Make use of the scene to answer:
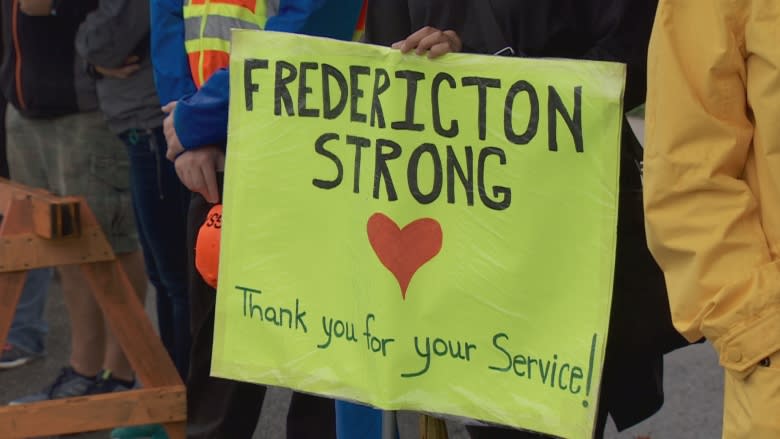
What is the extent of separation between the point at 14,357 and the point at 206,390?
85.5 inches

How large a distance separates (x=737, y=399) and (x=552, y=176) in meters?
0.56

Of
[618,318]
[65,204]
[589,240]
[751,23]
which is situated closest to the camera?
[751,23]

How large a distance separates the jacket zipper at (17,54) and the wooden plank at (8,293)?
110 cm

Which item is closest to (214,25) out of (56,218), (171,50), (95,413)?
(171,50)

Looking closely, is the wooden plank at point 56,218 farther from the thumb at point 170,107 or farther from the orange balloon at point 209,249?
the orange balloon at point 209,249

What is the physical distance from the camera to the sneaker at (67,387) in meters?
4.66

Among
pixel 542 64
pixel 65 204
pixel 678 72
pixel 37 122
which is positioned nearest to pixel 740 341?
pixel 678 72

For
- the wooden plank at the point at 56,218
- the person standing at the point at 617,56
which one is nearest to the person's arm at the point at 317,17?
the person standing at the point at 617,56

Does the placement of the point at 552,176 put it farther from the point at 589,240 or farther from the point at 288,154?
the point at 288,154

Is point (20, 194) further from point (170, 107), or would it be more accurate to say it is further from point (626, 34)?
point (626, 34)

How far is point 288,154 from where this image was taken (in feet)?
9.02

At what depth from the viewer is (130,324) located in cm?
392

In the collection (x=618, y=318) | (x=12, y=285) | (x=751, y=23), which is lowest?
(x=12, y=285)

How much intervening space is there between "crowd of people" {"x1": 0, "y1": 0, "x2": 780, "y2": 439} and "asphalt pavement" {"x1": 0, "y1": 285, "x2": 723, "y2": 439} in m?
0.20
